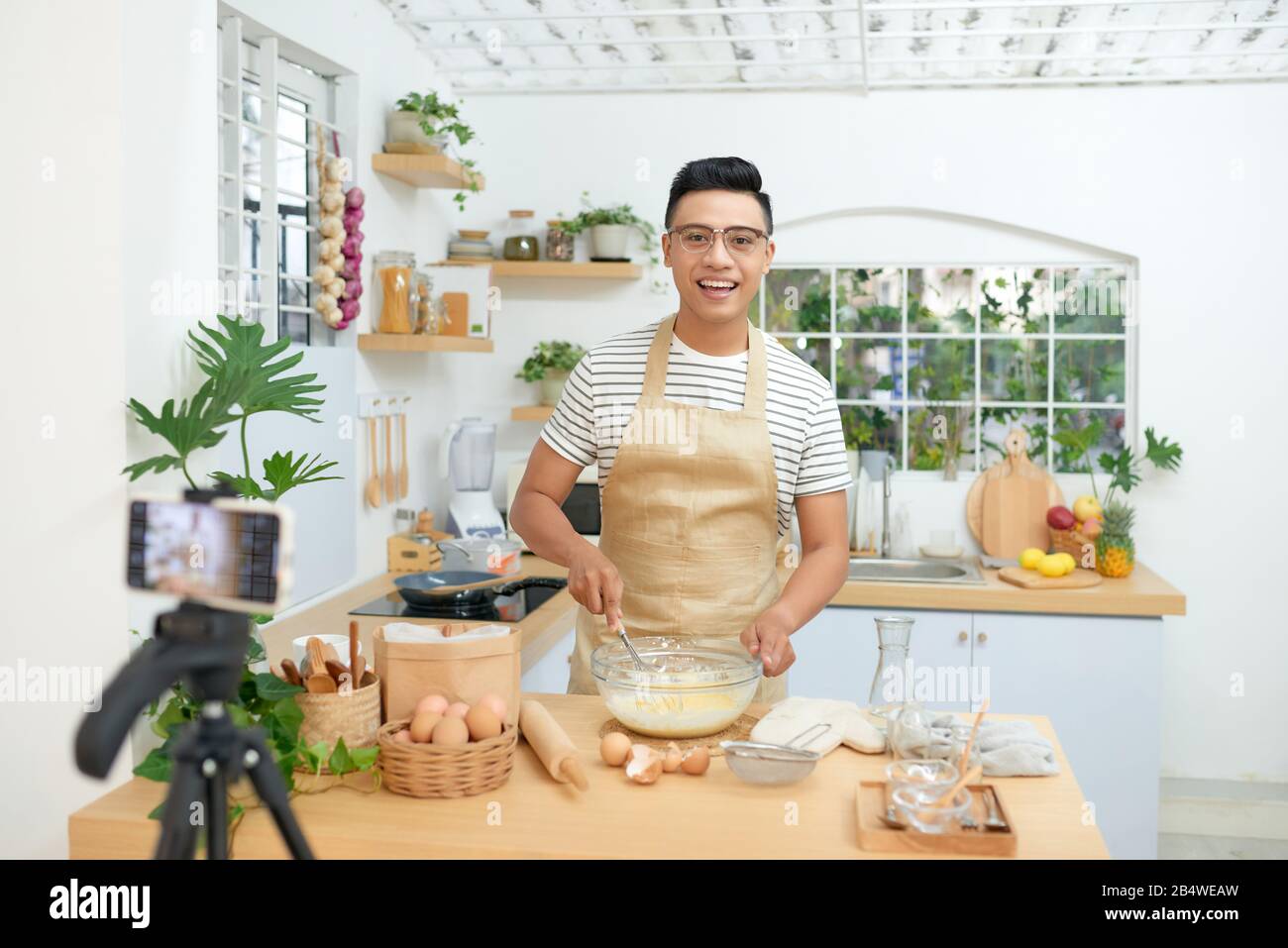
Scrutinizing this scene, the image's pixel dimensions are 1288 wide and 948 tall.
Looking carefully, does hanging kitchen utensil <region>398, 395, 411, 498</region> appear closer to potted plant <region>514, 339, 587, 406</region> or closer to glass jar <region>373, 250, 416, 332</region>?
glass jar <region>373, 250, 416, 332</region>

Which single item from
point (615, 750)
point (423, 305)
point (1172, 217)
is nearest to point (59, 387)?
point (615, 750)

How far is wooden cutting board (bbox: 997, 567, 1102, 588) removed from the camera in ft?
12.2

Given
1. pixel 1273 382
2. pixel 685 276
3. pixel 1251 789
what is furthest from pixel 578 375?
pixel 1251 789

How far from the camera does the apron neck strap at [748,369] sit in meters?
2.27

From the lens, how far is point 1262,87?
404cm

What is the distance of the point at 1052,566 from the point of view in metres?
3.77

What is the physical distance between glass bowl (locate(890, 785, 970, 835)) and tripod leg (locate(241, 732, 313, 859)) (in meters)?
0.83

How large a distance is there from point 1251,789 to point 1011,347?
1.71 meters

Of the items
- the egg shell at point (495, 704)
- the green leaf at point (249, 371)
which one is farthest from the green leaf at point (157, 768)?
the green leaf at point (249, 371)

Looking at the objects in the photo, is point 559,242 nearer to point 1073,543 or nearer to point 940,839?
point 1073,543

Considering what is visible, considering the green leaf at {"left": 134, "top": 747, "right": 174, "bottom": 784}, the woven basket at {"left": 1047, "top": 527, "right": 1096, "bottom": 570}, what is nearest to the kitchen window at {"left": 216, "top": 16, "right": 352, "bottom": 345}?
the green leaf at {"left": 134, "top": 747, "right": 174, "bottom": 784}

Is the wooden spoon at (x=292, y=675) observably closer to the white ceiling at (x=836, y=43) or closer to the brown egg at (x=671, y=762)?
the brown egg at (x=671, y=762)

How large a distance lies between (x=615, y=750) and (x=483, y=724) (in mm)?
194
